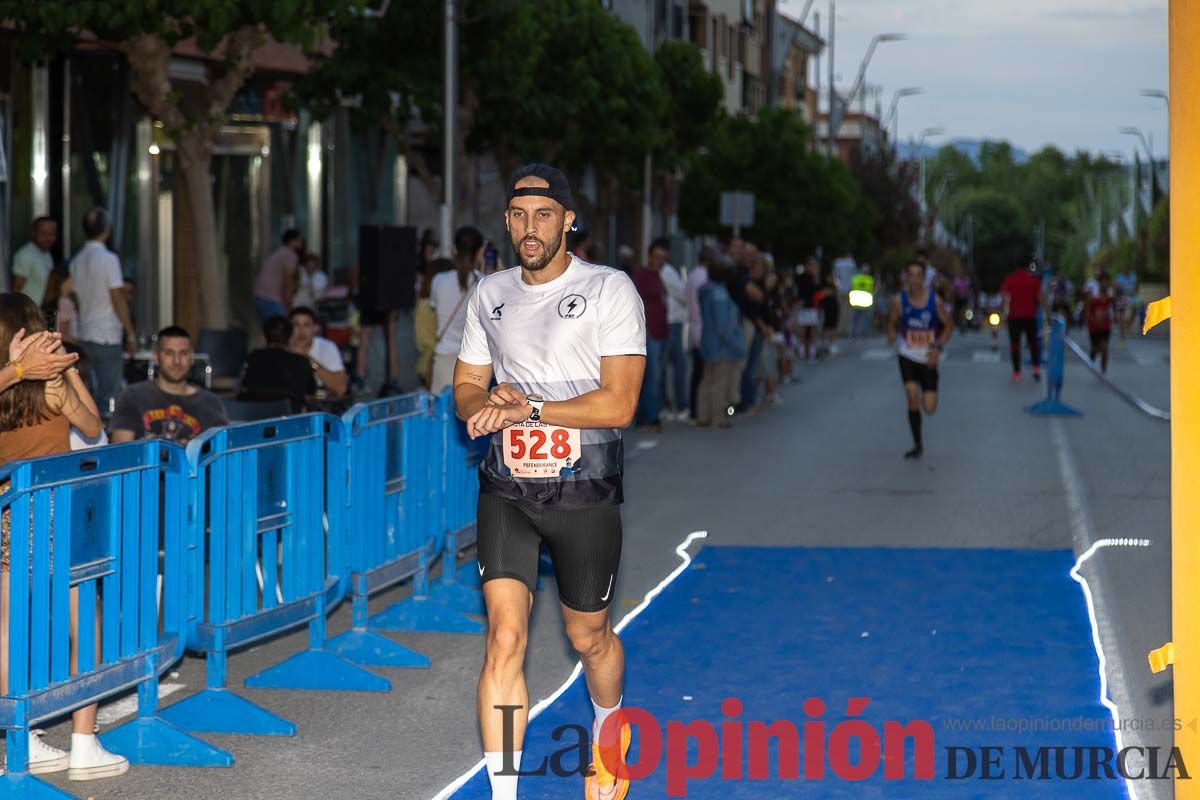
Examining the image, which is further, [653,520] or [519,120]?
[519,120]

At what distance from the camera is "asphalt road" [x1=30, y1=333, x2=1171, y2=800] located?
6.84 m

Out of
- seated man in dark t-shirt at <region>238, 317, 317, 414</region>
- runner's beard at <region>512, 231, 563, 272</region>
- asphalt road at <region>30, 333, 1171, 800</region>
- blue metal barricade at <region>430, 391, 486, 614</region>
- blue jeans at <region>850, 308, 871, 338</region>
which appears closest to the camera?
runner's beard at <region>512, 231, 563, 272</region>

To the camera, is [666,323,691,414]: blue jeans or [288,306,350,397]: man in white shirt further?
[666,323,691,414]: blue jeans

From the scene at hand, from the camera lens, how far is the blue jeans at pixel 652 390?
65.5 ft

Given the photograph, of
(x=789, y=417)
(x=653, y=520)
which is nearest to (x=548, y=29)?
(x=789, y=417)

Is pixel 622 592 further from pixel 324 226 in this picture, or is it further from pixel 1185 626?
pixel 324 226

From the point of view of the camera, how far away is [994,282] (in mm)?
174125

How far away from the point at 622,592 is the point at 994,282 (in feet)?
550

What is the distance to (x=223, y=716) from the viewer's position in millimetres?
7230

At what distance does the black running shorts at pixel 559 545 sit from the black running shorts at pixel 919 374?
11.2 m

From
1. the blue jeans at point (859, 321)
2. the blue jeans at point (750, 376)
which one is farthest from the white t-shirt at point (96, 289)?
the blue jeans at point (859, 321)

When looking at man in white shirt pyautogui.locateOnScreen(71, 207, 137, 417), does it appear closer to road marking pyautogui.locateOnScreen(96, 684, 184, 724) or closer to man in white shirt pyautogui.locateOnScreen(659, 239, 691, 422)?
man in white shirt pyautogui.locateOnScreen(659, 239, 691, 422)

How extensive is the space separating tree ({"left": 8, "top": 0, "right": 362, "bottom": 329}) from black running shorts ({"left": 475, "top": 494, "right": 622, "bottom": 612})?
11.1 m

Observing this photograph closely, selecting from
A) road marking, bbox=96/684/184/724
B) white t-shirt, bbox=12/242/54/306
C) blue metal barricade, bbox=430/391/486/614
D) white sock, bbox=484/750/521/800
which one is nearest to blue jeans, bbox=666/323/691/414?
white t-shirt, bbox=12/242/54/306
